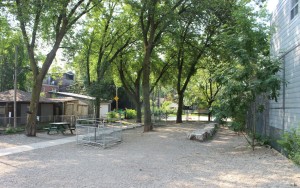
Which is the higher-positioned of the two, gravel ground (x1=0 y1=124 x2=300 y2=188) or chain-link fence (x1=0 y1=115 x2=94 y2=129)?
chain-link fence (x1=0 y1=115 x2=94 y2=129)

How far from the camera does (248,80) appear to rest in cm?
1087

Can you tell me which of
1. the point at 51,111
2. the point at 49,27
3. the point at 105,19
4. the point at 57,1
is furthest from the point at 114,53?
the point at 57,1

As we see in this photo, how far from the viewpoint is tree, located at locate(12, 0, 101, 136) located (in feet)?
48.0

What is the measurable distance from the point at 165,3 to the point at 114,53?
12.1 m

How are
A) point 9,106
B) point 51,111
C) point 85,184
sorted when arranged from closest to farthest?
1. point 85,184
2. point 9,106
3. point 51,111

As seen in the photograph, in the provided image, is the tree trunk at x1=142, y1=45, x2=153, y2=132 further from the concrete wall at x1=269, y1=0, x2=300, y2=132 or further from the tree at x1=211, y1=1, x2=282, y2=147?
the concrete wall at x1=269, y1=0, x2=300, y2=132

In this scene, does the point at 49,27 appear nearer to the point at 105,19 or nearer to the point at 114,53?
the point at 105,19

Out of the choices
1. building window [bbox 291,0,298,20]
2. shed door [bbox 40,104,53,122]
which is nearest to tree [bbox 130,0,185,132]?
building window [bbox 291,0,298,20]

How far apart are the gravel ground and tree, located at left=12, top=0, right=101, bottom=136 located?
559 centimetres

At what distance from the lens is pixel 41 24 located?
1667 centimetres

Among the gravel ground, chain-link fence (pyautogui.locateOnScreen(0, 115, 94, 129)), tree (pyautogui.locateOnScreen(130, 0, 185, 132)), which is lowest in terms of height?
the gravel ground

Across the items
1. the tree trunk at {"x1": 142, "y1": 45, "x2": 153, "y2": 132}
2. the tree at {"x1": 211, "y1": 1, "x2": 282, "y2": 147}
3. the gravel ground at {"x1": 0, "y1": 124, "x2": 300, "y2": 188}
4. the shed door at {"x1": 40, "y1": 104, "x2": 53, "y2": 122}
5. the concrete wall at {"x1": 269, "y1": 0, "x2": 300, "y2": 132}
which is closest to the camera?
the gravel ground at {"x1": 0, "y1": 124, "x2": 300, "y2": 188}

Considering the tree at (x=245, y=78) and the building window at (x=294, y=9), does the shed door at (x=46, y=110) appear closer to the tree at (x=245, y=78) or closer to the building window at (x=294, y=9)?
the tree at (x=245, y=78)

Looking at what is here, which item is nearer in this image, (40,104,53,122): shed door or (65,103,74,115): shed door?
(40,104,53,122): shed door
